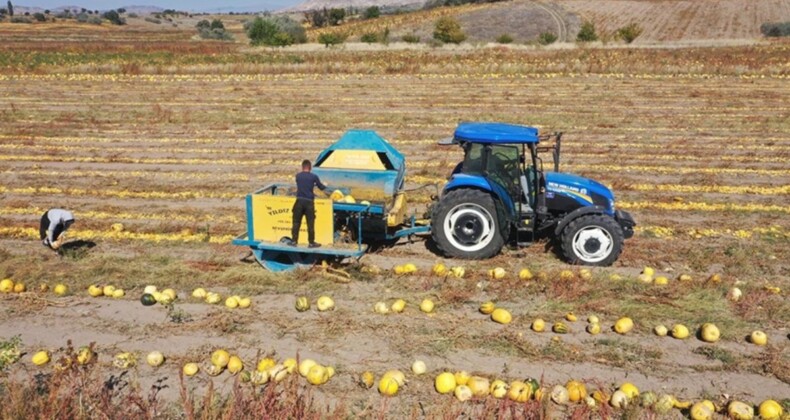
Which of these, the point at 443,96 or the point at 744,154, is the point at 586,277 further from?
the point at 443,96

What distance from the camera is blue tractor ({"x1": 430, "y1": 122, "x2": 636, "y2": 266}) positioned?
827 cm

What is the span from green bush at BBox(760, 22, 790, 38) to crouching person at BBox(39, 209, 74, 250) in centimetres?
6645

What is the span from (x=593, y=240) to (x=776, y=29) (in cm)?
6457

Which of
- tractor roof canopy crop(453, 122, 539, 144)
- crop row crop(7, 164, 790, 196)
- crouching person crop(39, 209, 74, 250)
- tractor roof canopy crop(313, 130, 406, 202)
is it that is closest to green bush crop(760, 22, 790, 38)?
crop row crop(7, 164, 790, 196)

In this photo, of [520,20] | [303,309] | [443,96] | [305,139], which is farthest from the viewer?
[520,20]

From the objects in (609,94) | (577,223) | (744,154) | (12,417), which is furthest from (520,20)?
(12,417)

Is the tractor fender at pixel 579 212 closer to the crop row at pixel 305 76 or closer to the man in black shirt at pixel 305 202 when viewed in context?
the man in black shirt at pixel 305 202

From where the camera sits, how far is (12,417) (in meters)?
4.44

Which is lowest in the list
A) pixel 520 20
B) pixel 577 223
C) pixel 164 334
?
pixel 164 334

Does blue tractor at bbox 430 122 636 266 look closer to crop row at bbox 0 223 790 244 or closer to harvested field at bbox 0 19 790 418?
harvested field at bbox 0 19 790 418

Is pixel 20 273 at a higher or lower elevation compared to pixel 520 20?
lower

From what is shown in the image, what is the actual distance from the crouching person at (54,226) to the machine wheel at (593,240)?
7.27 meters

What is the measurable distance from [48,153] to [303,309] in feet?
39.9

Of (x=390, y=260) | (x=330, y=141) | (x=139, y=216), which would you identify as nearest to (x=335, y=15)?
(x=330, y=141)
